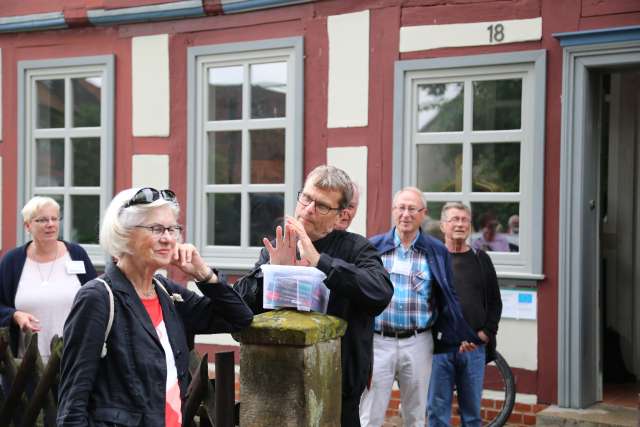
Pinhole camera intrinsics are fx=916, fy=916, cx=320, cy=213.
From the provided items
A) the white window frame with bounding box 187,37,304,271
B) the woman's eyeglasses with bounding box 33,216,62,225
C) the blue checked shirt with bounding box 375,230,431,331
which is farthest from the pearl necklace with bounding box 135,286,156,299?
the white window frame with bounding box 187,37,304,271

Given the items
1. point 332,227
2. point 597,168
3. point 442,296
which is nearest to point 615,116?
point 597,168

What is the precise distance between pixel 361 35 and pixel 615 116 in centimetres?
217

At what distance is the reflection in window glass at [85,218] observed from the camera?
9.13 m

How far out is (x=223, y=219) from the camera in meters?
8.47

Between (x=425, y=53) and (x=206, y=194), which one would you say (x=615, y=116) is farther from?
(x=206, y=194)

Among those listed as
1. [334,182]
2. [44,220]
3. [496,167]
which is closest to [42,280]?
[44,220]

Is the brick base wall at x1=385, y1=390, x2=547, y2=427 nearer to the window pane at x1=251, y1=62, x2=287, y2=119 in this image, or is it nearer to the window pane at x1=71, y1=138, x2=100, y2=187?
the window pane at x1=251, y1=62, x2=287, y2=119

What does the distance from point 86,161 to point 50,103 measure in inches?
29.5

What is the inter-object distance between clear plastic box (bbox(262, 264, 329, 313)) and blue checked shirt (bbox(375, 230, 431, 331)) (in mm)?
1775

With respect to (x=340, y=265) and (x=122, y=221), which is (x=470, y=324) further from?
(x=122, y=221)

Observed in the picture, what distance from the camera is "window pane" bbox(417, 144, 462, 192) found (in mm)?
7199

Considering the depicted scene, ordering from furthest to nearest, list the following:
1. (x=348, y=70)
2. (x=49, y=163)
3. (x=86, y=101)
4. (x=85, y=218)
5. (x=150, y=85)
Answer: (x=49, y=163)
(x=85, y=218)
(x=86, y=101)
(x=150, y=85)
(x=348, y=70)

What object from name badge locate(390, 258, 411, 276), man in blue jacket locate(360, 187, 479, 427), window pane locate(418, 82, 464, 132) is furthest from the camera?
window pane locate(418, 82, 464, 132)

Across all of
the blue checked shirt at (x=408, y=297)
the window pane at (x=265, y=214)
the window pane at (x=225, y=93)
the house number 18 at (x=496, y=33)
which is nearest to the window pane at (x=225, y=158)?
the window pane at (x=225, y=93)
